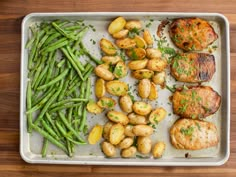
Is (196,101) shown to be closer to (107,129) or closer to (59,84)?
(107,129)

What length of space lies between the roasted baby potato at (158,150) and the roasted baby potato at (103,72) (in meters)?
0.38

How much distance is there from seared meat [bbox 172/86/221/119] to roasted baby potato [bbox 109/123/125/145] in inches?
10.9

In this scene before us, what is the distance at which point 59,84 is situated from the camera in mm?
2088

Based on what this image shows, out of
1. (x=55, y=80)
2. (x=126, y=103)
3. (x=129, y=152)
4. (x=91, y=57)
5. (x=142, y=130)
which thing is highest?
(x=91, y=57)

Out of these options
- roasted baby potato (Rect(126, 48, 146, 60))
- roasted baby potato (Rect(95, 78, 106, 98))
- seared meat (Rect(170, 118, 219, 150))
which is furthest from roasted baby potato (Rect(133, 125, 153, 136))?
roasted baby potato (Rect(126, 48, 146, 60))

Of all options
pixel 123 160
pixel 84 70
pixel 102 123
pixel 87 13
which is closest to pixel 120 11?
pixel 87 13

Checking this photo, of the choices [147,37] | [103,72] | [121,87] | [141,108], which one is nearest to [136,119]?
[141,108]

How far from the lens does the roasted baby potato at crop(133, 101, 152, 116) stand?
2.05 m

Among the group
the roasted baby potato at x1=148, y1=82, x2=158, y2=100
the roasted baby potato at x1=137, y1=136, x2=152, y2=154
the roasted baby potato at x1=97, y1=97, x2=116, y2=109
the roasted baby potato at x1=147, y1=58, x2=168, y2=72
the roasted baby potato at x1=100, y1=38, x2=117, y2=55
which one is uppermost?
the roasted baby potato at x1=100, y1=38, x2=117, y2=55

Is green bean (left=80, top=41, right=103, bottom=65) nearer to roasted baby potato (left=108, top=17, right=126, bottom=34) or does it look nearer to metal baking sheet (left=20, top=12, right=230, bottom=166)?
metal baking sheet (left=20, top=12, right=230, bottom=166)

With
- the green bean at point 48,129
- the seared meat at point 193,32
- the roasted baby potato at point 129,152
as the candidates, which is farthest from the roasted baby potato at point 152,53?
the green bean at point 48,129

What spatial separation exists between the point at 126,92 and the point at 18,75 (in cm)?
52

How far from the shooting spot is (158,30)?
6.94 feet

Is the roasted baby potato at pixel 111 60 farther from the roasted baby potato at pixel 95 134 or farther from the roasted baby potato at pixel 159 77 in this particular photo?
the roasted baby potato at pixel 95 134
